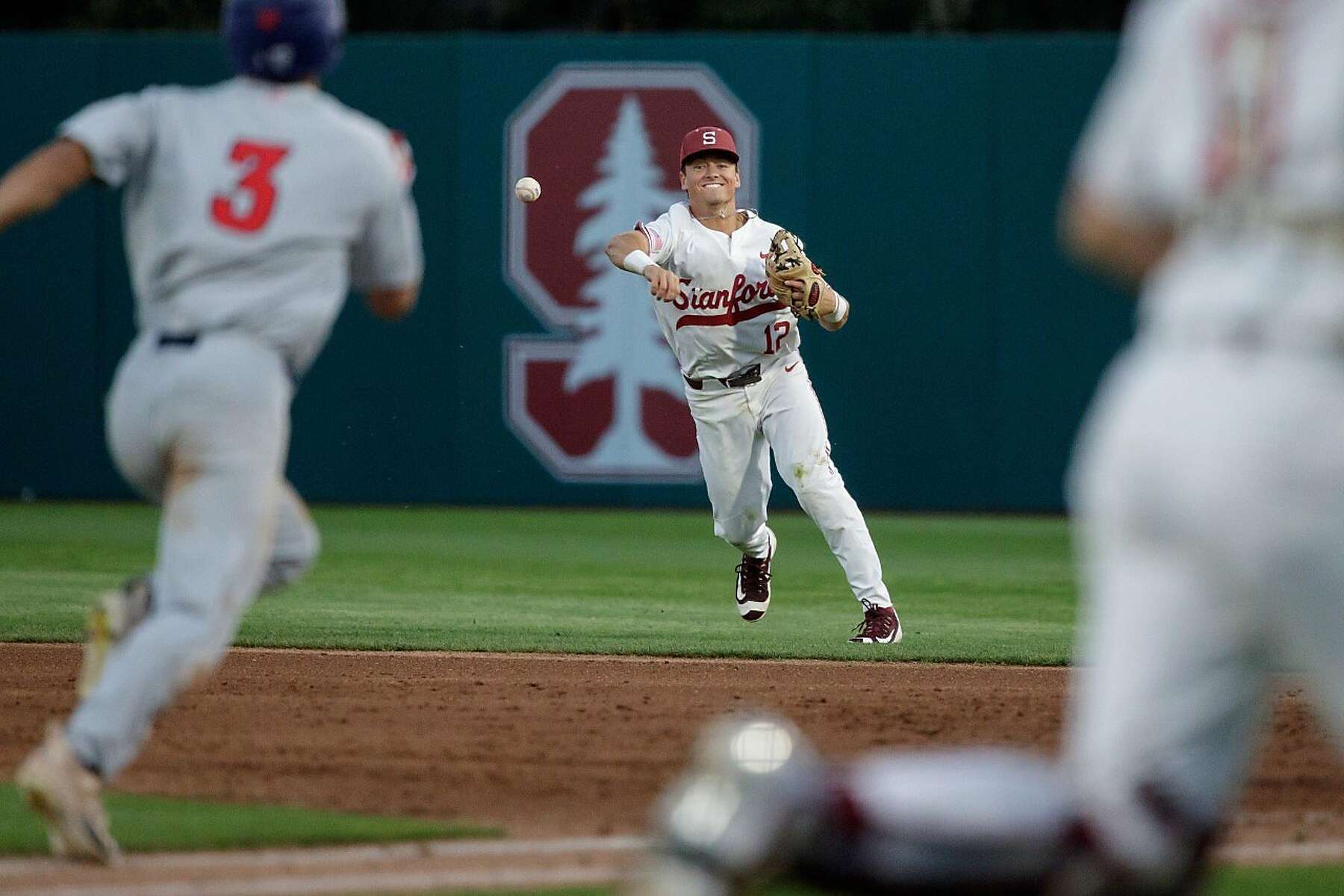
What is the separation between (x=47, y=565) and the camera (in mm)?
11469

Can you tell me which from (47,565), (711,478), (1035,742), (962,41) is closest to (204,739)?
(1035,742)

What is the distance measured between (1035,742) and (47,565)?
7395 millimetres

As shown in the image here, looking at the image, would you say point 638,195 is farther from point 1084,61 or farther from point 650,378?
point 1084,61

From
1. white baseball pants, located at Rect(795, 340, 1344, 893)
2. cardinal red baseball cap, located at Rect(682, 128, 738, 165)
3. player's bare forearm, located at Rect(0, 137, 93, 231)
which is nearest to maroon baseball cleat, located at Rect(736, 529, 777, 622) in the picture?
cardinal red baseball cap, located at Rect(682, 128, 738, 165)

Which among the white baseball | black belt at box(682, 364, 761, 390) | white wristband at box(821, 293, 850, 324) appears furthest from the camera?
the white baseball

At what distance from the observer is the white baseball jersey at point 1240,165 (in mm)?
2309

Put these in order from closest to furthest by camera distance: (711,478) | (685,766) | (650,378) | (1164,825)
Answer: (1164,825)
(685,766)
(711,478)
(650,378)

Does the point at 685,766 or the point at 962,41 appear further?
the point at 962,41

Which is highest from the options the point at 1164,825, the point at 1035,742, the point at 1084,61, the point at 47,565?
the point at 1084,61

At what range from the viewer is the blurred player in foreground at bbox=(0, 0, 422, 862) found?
387cm

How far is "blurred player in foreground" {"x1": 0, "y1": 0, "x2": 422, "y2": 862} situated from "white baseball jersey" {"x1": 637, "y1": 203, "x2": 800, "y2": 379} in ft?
15.4

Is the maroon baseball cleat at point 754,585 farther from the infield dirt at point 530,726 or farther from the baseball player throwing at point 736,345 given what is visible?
the infield dirt at point 530,726

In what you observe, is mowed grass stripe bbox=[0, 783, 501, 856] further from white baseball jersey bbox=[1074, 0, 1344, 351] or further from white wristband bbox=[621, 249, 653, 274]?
white wristband bbox=[621, 249, 653, 274]

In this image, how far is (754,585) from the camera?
9109 mm
